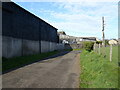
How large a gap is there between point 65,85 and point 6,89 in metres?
2.63

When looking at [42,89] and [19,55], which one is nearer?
[42,89]

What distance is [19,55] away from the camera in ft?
60.6

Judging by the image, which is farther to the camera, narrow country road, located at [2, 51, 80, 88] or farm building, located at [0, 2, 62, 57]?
farm building, located at [0, 2, 62, 57]

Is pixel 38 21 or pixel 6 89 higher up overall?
pixel 38 21

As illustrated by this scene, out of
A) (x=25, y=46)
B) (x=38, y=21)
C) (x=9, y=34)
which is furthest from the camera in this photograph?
(x=38, y=21)

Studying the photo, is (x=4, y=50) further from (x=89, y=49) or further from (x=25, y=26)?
(x=89, y=49)

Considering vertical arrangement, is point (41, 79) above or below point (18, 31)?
below

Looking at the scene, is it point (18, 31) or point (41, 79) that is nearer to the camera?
point (41, 79)

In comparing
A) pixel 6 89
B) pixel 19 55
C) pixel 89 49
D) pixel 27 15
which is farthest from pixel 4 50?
pixel 89 49

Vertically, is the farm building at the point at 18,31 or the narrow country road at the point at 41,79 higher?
the farm building at the point at 18,31

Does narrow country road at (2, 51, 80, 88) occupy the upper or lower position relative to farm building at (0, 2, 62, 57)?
lower

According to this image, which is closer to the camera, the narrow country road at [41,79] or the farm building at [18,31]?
the narrow country road at [41,79]

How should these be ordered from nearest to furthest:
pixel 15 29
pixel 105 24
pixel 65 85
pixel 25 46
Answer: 1. pixel 65 85
2. pixel 15 29
3. pixel 25 46
4. pixel 105 24

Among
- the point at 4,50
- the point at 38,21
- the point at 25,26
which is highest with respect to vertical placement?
the point at 38,21
